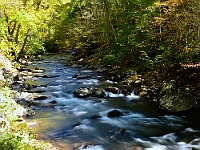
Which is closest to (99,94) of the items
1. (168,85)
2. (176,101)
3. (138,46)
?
(168,85)

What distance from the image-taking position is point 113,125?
8367 mm

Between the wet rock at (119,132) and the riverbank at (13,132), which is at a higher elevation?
the riverbank at (13,132)

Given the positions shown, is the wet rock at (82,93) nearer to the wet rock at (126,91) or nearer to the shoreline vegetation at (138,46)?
the wet rock at (126,91)

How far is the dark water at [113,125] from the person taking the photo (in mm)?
6969

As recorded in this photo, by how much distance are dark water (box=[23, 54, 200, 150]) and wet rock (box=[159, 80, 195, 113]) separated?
0.31 meters

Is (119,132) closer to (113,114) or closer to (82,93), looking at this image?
(113,114)

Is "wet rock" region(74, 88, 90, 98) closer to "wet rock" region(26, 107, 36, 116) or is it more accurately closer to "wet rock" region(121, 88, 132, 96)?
"wet rock" region(121, 88, 132, 96)

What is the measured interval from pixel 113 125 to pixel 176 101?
280 centimetres

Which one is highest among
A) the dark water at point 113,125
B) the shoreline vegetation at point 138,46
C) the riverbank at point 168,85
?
the shoreline vegetation at point 138,46

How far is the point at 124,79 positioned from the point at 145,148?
7562 mm

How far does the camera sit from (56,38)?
1464 inches

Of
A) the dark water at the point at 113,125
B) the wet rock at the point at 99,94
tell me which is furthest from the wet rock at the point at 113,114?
the wet rock at the point at 99,94

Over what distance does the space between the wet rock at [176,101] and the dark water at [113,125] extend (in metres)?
0.31

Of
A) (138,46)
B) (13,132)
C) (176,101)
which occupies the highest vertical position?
(138,46)
